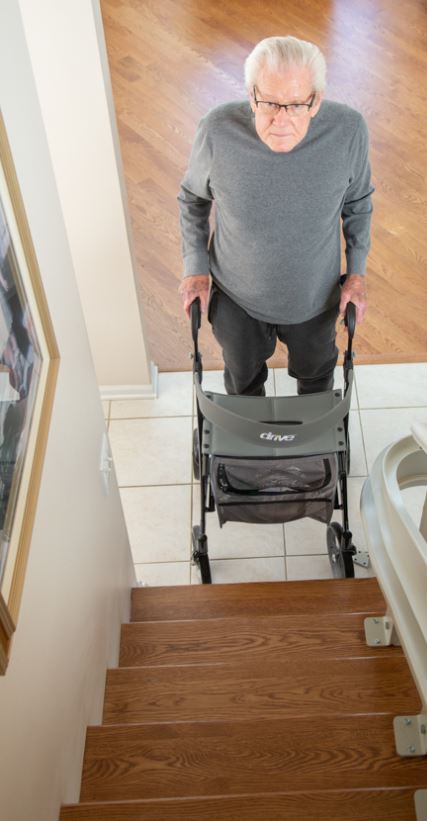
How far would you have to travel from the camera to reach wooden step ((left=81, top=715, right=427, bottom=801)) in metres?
2.01

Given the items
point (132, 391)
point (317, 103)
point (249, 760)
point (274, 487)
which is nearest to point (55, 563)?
point (249, 760)

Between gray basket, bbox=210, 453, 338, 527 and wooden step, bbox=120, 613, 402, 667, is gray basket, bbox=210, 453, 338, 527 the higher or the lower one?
the higher one

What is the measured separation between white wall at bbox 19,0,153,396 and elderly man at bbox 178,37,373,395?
0.47 m

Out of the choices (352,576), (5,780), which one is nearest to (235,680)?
(352,576)

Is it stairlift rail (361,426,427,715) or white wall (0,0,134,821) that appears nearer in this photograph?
white wall (0,0,134,821)

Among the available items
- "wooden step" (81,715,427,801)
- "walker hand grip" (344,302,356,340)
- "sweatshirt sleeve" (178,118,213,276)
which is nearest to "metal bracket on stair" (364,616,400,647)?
"wooden step" (81,715,427,801)

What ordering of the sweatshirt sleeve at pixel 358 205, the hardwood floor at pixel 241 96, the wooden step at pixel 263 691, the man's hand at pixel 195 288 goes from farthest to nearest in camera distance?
the hardwood floor at pixel 241 96 < the man's hand at pixel 195 288 < the sweatshirt sleeve at pixel 358 205 < the wooden step at pixel 263 691

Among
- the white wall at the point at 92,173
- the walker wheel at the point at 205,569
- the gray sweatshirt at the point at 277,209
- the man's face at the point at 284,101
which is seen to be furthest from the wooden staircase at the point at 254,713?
the man's face at the point at 284,101

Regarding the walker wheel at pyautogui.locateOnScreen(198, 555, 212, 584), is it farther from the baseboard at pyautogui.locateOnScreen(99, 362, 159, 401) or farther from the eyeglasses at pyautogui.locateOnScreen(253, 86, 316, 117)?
the eyeglasses at pyautogui.locateOnScreen(253, 86, 316, 117)

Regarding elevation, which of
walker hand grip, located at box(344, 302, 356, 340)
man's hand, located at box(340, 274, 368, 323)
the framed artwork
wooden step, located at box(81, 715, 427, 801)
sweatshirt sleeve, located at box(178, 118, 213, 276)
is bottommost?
wooden step, located at box(81, 715, 427, 801)

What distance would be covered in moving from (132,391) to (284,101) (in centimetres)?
190

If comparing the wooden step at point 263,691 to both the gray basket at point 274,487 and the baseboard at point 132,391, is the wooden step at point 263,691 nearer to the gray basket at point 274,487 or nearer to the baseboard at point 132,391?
the gray basket at point 274,487

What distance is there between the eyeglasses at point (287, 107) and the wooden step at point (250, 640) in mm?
1496

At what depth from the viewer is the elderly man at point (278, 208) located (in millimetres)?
2197
